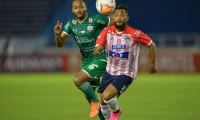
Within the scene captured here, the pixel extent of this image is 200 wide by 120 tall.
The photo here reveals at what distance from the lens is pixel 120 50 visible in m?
7.41

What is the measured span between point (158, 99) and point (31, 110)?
330 centimetres

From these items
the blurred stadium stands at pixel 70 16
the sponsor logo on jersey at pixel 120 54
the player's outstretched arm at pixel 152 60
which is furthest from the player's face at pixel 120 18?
the blurred stadium stands at pixel 70 16

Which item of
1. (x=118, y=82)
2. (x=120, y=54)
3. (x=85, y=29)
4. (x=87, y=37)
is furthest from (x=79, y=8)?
(x=118, y=82)

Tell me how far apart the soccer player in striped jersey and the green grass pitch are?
1480 mm

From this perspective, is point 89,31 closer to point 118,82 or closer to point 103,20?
point 103,20

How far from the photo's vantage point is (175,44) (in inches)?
907

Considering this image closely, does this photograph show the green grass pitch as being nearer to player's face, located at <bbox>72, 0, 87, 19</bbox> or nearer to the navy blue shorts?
the navy blue shorts

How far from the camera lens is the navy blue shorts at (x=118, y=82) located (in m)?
7.22

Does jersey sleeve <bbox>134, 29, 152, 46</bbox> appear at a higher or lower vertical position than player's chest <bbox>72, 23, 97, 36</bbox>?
lower

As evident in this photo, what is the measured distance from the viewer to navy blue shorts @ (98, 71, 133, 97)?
284 inches

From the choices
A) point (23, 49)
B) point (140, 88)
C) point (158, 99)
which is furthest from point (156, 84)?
point (23, 49)

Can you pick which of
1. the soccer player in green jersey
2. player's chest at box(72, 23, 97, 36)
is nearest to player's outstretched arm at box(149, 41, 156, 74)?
the soccer player in green jersey

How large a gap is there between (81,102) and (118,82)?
476 cm

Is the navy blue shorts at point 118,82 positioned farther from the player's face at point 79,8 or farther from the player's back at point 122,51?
the player's face at point 79,8
